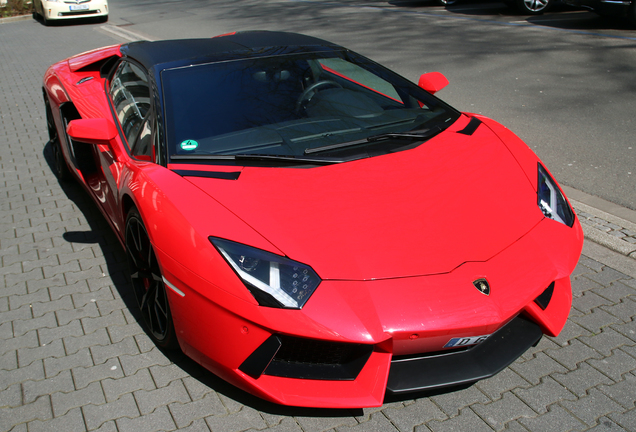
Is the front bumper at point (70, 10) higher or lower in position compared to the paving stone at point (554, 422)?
higher

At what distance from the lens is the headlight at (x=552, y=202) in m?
2.82

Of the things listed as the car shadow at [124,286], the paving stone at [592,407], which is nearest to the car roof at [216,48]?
the car shadow at [124,286]

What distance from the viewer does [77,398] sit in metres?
2.62

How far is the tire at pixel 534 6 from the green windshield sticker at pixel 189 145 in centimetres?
1245

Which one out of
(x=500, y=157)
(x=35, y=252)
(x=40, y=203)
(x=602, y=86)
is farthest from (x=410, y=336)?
(x=602, y=86)

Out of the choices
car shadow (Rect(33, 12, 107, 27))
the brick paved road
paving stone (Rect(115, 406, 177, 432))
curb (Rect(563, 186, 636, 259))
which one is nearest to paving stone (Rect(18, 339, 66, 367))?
the brick paved road

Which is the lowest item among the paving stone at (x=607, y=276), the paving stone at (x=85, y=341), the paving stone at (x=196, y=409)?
the paving stone at (x=85, y=341)

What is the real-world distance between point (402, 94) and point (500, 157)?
0.85 m

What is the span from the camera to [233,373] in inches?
90.7

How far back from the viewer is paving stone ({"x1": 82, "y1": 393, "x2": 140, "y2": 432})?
2.47 meters

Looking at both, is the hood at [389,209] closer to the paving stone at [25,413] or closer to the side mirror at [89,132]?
the side mirror at [89,132]

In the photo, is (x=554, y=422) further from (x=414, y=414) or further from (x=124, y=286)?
(x=124, y=286)

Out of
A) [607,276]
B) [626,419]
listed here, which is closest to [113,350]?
[626,419]

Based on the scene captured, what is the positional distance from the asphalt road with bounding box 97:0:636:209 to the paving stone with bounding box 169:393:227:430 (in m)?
3.39
